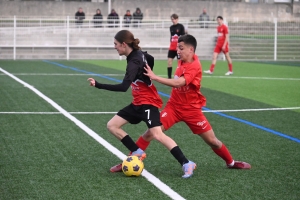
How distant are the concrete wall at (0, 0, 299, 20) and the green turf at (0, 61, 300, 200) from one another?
37.5m

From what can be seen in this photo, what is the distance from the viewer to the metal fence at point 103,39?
3300 cm

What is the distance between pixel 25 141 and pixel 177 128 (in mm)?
2647

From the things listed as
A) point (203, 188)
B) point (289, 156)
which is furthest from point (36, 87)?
point (203, 188)

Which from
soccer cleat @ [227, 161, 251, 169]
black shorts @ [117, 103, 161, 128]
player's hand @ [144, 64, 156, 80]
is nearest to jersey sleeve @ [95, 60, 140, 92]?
player's hand @ [144, 64, 156, 80]

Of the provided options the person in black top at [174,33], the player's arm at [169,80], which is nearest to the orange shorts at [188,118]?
the player's arm at [169,80]

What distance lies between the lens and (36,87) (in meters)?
17.3

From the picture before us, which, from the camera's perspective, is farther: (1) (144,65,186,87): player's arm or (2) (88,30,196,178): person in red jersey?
(2) (88,30,196,178): person in red jersey

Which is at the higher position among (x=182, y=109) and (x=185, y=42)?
(x=185, y=42)

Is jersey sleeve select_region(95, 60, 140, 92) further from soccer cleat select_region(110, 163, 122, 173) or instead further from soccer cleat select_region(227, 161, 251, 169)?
soccer cleat select_region(227, 161, 251, 169)

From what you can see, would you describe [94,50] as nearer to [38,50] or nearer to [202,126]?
[38,50]

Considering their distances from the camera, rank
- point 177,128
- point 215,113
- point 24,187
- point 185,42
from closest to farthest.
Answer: point 24,187 → point 185,42 → point 177,128 → point 215,113

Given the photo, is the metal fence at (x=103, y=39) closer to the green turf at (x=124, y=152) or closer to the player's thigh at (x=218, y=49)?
the player's thigh at (x=218, y=49)

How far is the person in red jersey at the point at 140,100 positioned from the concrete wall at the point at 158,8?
143ft

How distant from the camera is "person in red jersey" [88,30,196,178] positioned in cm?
722
